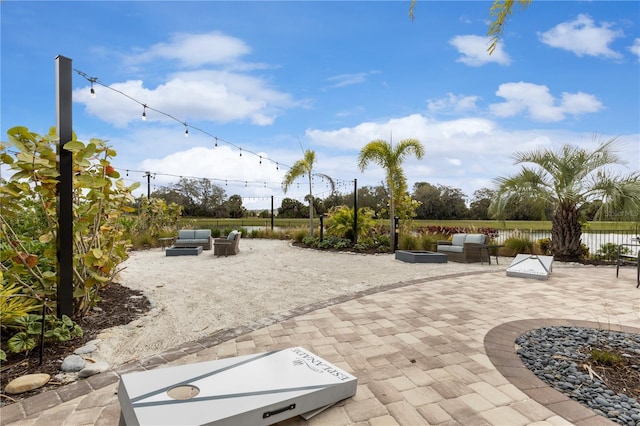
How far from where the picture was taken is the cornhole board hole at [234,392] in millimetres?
1658

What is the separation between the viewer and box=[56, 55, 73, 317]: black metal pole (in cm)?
319

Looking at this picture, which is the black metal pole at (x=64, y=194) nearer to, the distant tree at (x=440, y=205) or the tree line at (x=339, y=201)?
the tree line at (x=339, y=201)

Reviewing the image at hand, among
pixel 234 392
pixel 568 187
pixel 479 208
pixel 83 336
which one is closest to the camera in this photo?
pixel 234 392

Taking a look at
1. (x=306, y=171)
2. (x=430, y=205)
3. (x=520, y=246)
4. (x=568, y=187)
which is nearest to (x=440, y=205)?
(x=430, y=205)

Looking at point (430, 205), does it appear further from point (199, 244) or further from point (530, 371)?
point (530, 371)

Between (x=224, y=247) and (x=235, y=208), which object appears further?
(x=235, y=208)

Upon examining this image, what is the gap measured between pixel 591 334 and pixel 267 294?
382 cm

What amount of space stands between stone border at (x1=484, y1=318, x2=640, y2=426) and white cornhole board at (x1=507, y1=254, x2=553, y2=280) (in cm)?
272

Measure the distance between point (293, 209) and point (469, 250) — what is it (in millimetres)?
25037

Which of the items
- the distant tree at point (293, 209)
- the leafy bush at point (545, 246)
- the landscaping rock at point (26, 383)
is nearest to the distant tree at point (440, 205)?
the distant tree at point (293, 209)

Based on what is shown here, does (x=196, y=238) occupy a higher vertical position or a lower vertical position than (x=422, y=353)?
higher

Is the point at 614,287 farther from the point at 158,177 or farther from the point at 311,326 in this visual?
the point at 158,177

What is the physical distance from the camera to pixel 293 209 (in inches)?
1291

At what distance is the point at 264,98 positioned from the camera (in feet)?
26.0
